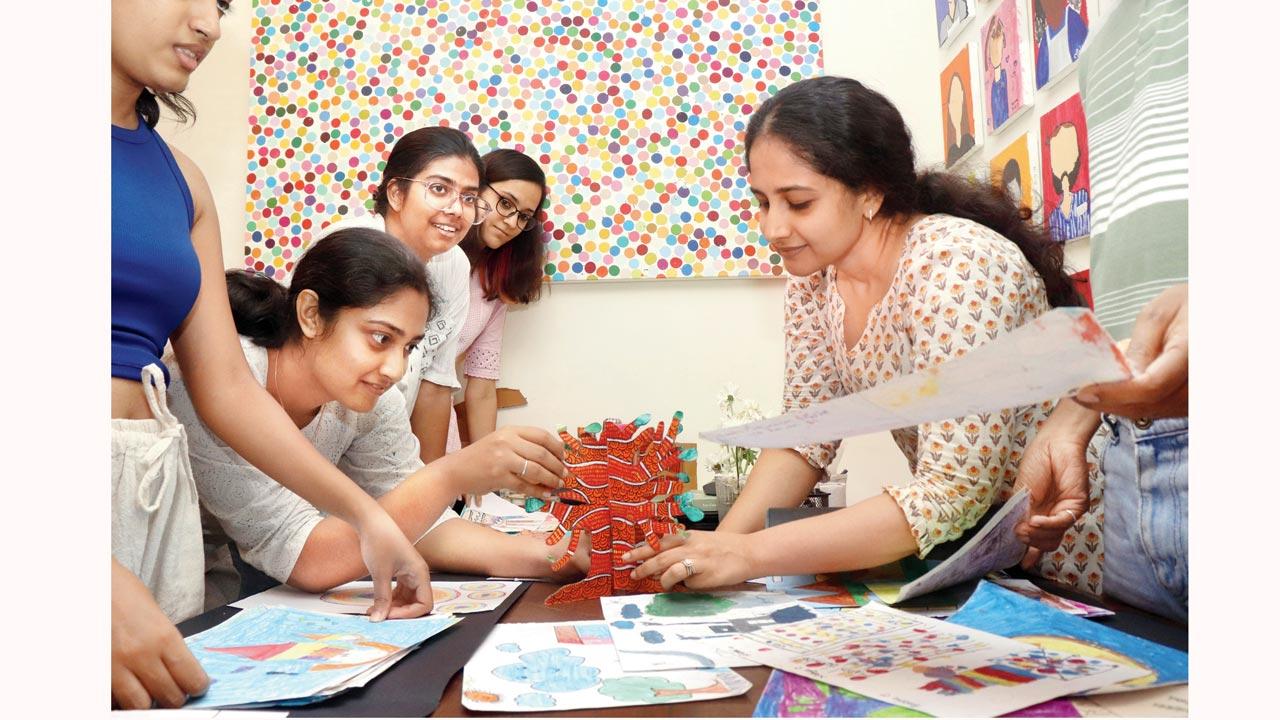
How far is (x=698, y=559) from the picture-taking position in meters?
0.93

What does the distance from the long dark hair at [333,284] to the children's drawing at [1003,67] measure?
4.54 ft

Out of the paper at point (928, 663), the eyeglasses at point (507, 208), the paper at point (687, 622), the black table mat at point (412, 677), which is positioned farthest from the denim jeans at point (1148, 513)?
the eyeglasses at point (507, 208)

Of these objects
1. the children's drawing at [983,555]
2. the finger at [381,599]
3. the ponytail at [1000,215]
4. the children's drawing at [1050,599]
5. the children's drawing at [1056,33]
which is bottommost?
the finger at [381,599]

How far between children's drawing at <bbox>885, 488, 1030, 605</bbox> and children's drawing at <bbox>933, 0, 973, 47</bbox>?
1.85 metres

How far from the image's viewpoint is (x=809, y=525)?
95 centimetres

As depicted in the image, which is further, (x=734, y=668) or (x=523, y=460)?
(x=523, y=460)

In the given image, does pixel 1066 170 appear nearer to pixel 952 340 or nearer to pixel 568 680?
pixel 952 340

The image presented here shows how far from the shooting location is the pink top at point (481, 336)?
2637 millimetres

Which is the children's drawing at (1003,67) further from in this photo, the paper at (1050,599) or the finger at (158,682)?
the finger at (158,682)

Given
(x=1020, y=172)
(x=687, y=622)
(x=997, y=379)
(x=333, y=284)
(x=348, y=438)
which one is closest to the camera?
(x=997, y=379)

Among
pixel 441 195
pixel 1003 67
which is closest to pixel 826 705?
pixel 441 195

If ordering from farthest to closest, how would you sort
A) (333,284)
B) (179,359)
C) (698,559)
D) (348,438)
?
(348,438) → (333,284) → (179,359) → (698,559)

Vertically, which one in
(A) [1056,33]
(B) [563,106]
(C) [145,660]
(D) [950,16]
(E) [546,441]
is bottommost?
(C) [145,660]

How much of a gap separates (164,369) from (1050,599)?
3.07 ft
